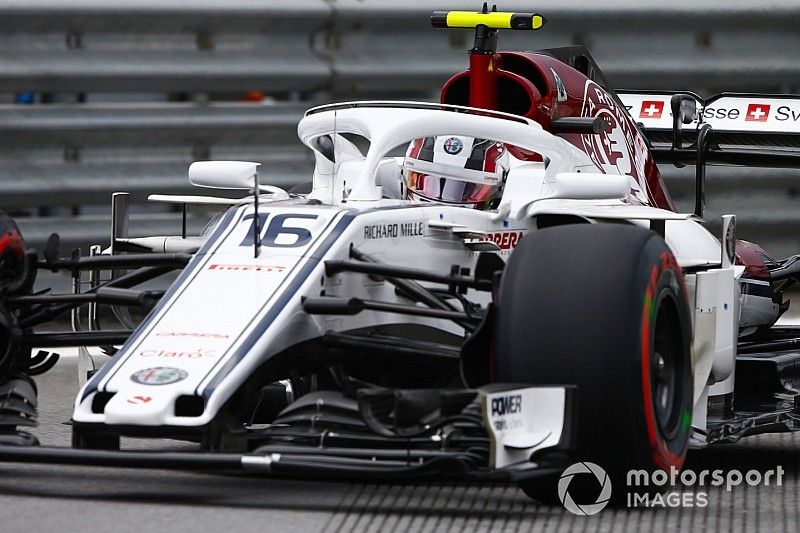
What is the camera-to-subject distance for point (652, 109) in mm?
8609

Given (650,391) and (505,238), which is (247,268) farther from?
(650,391)

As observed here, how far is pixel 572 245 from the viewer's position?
18.1 ft

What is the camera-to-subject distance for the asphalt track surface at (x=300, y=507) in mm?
5121

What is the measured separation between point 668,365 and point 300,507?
1.32 m

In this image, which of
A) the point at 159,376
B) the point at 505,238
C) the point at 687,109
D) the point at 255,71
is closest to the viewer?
the point at 159,376

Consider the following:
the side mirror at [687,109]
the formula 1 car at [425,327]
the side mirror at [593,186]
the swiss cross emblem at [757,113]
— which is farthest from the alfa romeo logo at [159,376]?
the swiss cross emblem at [757,113]

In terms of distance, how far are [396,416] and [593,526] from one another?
65 cm

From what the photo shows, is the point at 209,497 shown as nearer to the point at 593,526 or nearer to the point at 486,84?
the point at 593,526

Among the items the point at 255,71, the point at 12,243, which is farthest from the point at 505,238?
the point at 255,71

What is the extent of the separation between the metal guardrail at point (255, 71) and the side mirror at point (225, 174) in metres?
2.84

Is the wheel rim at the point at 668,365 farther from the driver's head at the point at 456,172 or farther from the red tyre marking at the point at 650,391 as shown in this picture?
the driver's head at the point at 456,172

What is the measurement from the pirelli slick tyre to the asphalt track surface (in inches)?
7.4

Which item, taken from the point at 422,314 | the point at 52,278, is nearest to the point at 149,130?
the point at 52,278

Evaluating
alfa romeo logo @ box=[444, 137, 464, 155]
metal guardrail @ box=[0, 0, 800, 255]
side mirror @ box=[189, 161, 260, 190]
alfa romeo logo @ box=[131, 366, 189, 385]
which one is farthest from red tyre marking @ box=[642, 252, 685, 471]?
metal guardrail @ box=[0, 0, 800, 255]
